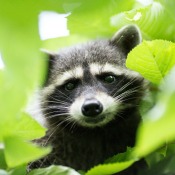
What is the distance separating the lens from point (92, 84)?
11.5 feet

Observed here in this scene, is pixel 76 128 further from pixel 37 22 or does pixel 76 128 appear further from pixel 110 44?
pixel 37 22

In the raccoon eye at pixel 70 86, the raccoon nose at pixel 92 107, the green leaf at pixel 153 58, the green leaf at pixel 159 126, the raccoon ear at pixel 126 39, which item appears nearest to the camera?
the green leaf at pixel 159 126

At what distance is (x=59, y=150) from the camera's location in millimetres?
3236

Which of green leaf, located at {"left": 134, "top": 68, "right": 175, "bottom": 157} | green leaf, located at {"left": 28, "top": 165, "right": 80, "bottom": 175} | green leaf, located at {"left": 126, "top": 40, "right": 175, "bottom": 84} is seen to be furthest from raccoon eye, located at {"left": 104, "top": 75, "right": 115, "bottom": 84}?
green leaf, located at {"left": 134, "top": 68, "right": 175, "bottom": 157}

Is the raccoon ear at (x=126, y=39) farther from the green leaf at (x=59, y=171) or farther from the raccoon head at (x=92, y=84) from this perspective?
the green leaf at (x=59, y=171)

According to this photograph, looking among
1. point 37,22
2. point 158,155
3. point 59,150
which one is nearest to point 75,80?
point 59,150

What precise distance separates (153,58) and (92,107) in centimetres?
196

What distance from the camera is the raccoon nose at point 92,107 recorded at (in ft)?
10.5

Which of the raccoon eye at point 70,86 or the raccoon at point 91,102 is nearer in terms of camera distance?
the raccoon at point 91,102

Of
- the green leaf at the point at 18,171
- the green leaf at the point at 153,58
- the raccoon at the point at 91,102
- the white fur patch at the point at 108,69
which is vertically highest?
the green leaf at the point at 153,58

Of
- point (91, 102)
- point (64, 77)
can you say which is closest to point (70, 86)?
point (64, 77)

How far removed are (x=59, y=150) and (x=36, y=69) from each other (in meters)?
2.86

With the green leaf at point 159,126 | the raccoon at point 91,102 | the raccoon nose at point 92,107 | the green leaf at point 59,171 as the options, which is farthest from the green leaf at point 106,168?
the raccoon nose at point 92,107

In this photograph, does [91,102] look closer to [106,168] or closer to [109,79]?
[109,79]
